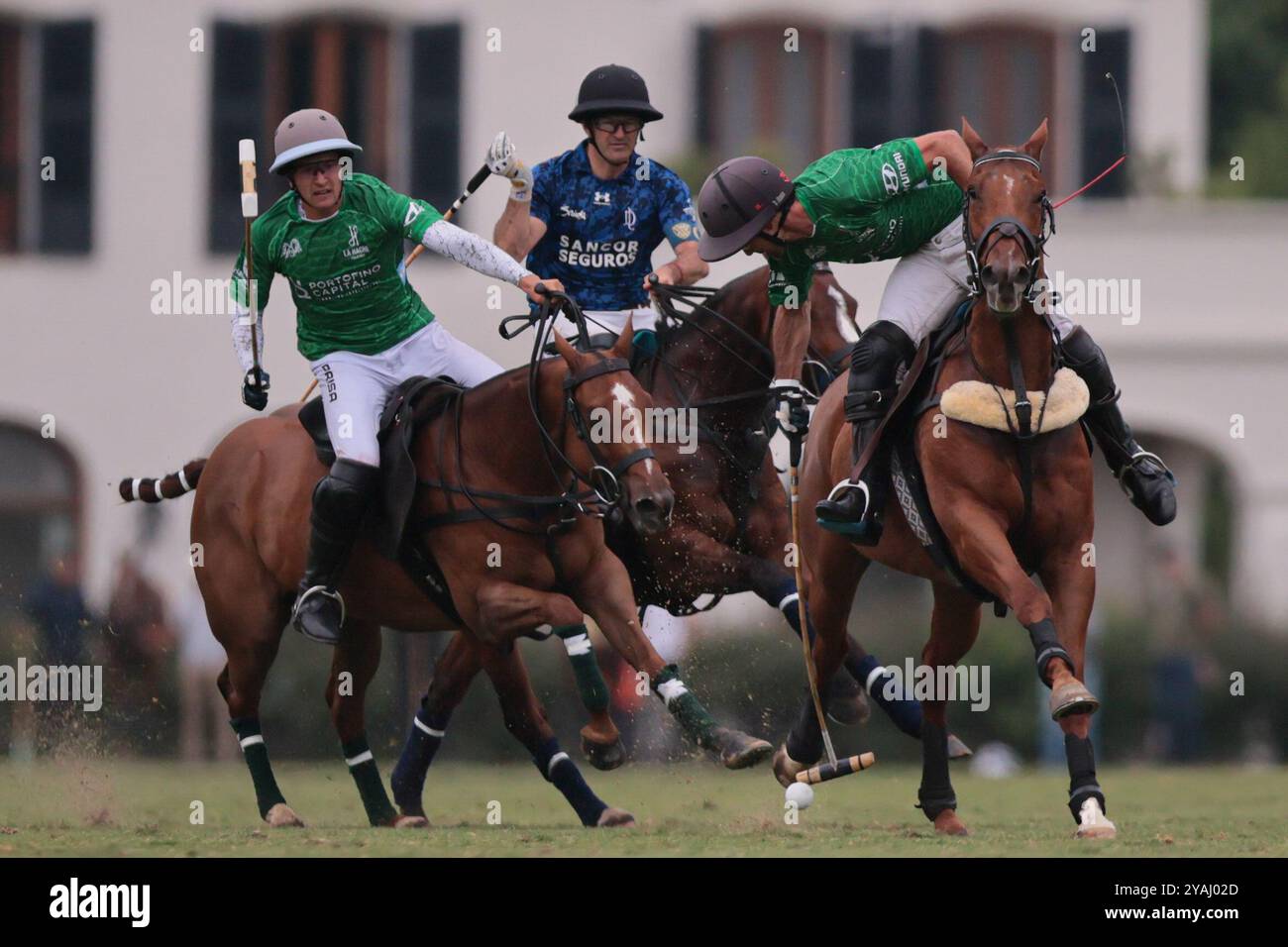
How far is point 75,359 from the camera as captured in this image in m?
23.9

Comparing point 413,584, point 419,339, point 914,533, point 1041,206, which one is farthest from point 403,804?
point 1041,206

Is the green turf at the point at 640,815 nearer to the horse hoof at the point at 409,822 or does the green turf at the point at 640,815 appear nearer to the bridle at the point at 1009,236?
the horse hoof at the point at 409,822

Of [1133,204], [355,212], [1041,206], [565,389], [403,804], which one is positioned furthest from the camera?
[1133,204]

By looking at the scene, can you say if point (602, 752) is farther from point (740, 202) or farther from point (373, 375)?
point (740, 202)

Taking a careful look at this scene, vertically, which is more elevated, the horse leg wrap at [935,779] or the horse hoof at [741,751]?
the horse hoof at [741,751]

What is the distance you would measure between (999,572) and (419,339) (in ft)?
9.76

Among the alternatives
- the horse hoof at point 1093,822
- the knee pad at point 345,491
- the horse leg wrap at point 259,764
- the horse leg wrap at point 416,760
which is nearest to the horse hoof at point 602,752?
the knee pad at point 345,491

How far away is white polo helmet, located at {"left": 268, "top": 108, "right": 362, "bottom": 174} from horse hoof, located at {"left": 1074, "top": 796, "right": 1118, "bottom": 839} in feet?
12.8

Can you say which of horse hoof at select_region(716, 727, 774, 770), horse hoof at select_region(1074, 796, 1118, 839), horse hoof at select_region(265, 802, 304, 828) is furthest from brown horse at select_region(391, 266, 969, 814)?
horse hoof at select_region(1074, 796, 1118, 839)

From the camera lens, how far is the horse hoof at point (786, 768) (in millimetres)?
11055

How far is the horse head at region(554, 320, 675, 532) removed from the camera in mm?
9391

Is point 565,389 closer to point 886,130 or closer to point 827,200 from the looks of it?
point 827,200

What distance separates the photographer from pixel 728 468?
11180 millimetres

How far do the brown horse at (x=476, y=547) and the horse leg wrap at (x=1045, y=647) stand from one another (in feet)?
3.54
